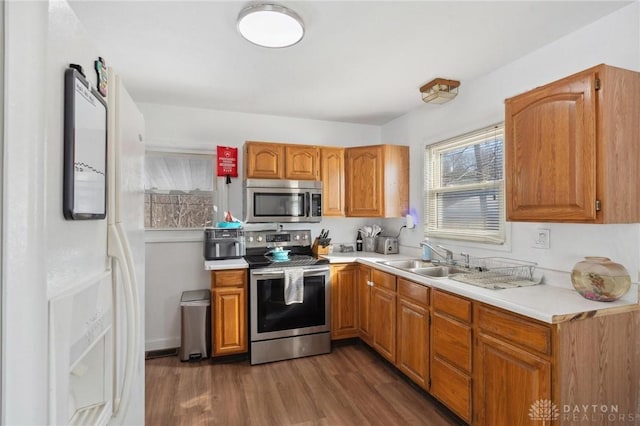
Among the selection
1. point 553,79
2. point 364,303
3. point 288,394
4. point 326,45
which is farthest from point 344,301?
point 553,79

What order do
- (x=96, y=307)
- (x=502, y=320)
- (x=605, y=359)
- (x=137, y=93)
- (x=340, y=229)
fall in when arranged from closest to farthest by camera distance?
(x=96, y=307)
(x=605, y=359)
(x=502, y=320)
(x=137, y=93)
(x=340, y=229)

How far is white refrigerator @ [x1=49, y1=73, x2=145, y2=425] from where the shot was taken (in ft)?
2.42

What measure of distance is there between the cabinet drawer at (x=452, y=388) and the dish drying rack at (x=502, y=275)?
59cm

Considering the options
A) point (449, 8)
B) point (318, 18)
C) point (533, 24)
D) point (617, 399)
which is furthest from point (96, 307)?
point (533, 24)

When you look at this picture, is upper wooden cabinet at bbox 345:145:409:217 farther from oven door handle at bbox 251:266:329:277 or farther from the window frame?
the window frame

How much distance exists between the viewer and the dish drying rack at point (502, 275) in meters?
2.03

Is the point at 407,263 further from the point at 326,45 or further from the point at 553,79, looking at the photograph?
the point at 326,45

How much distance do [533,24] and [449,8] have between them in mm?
588

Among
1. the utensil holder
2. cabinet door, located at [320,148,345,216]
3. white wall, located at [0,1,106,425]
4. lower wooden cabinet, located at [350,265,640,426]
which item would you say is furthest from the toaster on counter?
white wall, located at [0,1,106,425]

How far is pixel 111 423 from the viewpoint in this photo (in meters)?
0.95

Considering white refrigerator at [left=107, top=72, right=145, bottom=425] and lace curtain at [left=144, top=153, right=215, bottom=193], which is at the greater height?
lace curtain at [left=144, top=153, right=215, bottom=193]

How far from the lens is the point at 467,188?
2.76m

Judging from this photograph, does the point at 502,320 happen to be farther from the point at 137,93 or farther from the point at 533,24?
the point at 137,93

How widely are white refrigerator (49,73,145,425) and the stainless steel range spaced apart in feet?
5.71
